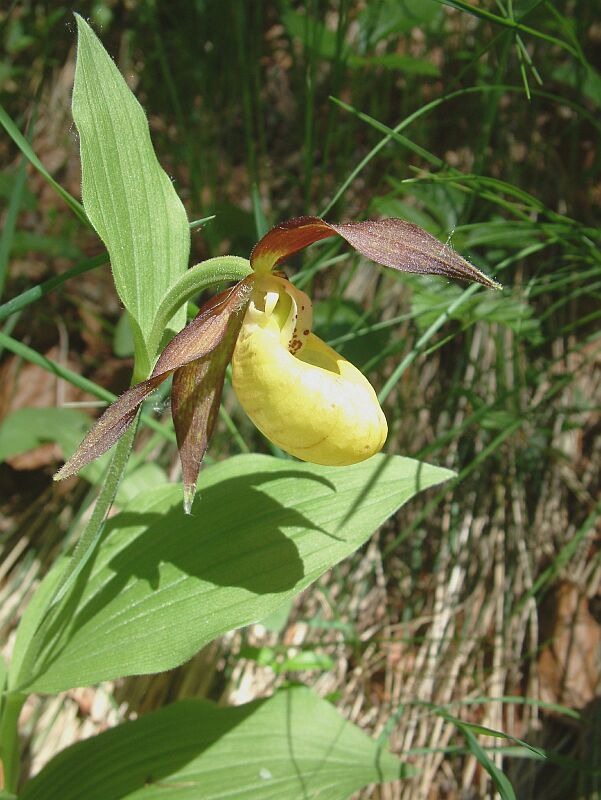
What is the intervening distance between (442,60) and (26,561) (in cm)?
199

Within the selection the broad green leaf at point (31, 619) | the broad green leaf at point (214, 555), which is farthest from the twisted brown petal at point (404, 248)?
the broad green leaf at point (31, 619)

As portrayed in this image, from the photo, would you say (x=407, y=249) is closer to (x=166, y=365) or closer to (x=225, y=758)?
(x=166, y=365)

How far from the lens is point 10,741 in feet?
4.13

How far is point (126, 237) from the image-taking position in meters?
1.09

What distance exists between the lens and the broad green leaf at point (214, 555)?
1.09 m

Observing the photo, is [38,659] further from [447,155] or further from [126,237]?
[447,155]

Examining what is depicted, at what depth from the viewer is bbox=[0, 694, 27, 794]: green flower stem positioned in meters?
1.22

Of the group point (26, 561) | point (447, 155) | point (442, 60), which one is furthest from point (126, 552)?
point (442, 60)

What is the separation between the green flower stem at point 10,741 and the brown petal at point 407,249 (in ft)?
3.26

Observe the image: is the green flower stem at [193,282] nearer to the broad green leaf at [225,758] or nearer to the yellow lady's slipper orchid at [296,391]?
the yellow lady's slipper orchid at [296,391]

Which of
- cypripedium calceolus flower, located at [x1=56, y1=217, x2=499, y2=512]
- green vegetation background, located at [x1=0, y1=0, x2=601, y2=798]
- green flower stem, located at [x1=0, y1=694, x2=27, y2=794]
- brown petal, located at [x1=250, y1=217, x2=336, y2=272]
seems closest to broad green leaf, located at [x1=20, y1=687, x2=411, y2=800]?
green flower stem, located at [x1=0, y1=694, x2=27, y2=794]

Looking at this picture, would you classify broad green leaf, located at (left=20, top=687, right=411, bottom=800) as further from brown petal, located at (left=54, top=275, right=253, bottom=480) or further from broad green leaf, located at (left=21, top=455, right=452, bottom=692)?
brown petal, located at (left=54, top=275, right=253, bottom=480)

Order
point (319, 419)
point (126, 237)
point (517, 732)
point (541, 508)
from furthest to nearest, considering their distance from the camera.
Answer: point (541, 508)
point (517, 732)
point (126, 237)
point (319, 419)

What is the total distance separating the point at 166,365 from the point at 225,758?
75 cm
